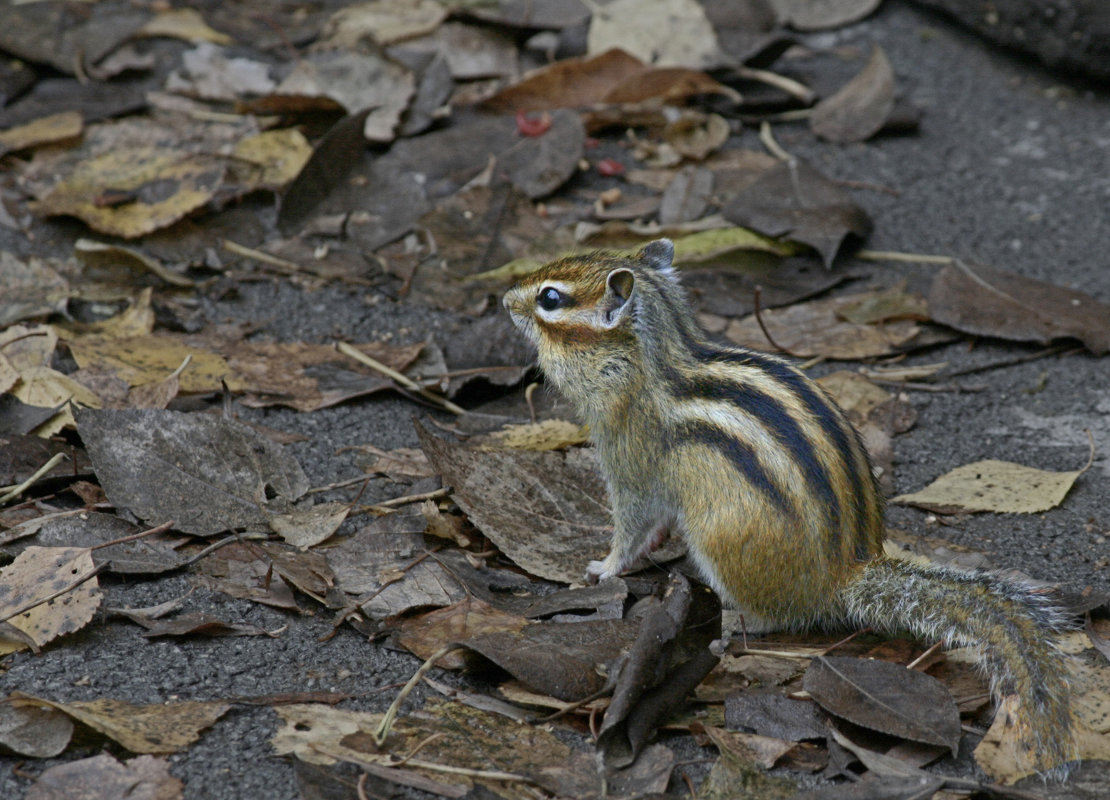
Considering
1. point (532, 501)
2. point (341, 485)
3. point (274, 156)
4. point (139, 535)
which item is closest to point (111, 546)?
point (139, 535)

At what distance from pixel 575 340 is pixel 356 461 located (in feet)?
3.41

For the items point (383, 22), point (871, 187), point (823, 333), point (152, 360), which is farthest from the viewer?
point (383, 22)

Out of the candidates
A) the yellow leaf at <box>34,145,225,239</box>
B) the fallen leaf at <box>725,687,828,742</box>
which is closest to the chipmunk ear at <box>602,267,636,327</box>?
the fallen leaf at <box>725,687,828,742</box>

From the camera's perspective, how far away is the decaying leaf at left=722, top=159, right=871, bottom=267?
19.6ft

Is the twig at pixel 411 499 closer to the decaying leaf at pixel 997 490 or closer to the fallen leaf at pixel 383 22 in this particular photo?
the decaying leaf at pixel 997 490

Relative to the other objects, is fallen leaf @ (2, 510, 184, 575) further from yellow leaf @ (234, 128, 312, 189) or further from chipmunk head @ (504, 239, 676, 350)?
yellow leaf @ (234, 128, 312, 189)

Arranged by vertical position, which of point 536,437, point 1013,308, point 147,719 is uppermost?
point 147,719

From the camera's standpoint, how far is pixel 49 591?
3604mm

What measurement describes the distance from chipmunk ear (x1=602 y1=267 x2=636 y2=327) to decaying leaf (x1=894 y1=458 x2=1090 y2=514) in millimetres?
1312

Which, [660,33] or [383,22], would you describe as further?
[383,22]

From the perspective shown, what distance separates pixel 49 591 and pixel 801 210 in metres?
4.07

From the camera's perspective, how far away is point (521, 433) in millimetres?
4879

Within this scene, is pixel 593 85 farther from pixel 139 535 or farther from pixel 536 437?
pixel 139 535

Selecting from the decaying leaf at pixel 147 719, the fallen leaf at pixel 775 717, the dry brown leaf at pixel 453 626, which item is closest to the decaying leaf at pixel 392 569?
the dry brown leaf at pixel 453 626
